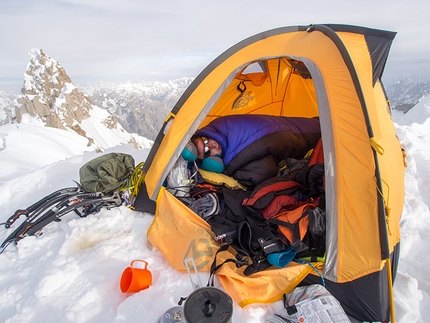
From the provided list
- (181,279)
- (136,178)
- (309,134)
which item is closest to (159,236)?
(181,279)

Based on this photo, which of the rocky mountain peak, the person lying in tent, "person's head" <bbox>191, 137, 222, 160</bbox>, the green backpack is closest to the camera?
the person lying in tent

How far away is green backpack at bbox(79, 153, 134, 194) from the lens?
3.98m

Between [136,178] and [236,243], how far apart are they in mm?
2028

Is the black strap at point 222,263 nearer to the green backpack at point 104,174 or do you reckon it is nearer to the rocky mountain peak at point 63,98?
the green backpack at point 104,174

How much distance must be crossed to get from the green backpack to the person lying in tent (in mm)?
1107

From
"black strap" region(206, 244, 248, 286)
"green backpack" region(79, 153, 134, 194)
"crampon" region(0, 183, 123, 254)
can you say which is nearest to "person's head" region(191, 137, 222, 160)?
"green backpack" region(79, 153, 134, 194)

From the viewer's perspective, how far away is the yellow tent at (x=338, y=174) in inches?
93.8

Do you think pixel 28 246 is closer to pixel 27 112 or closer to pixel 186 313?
pixel 186 313

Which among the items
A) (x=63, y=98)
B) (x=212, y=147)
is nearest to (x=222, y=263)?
(x=212, y=147)

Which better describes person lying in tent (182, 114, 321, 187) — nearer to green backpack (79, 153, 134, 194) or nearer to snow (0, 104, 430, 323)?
green backpack (79, 153, 134, 194)

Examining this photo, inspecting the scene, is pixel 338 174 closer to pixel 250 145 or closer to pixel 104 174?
pixel 250 145

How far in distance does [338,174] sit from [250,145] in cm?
166

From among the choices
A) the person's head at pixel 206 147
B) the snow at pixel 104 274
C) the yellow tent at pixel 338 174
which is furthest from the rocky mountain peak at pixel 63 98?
the yellow tent at pixel 338 174

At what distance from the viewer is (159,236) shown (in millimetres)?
3240
